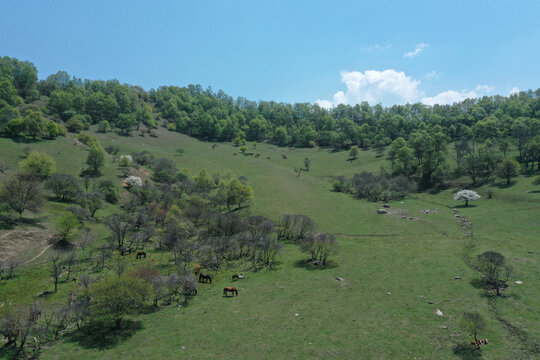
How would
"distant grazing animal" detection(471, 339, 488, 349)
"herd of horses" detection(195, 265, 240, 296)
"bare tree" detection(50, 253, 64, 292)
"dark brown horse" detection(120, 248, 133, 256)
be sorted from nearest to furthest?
"distant grazing animal" detection(471, 339, 488, 349)
"bare tree" detection(50, 253, 64, 292)
"herd of horses" detection(195, 265, 240, 296)
"dark brown horse" detection(120, 248, 133, 256)

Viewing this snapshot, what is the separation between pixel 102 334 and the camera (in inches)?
890

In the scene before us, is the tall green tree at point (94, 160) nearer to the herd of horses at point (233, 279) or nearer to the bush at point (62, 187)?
the bush at point (62, 187)

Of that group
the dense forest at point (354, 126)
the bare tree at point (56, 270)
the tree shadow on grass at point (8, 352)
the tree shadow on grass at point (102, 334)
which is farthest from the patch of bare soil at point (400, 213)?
the tree shadow on grass at point (8, 352)

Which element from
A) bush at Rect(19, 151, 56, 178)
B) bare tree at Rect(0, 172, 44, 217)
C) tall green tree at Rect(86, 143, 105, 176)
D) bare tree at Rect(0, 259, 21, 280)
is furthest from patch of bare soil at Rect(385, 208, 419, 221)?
bush at Rect(19, 151, 56, 178)

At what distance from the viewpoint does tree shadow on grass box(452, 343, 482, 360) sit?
18633mm

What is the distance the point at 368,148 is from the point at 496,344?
14599cm

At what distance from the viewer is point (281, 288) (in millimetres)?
31891

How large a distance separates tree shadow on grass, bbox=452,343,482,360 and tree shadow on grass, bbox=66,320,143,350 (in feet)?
83.9

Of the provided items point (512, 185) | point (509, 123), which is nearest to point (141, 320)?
point (512, 185)

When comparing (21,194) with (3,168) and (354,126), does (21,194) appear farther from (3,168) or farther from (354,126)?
(354,126)

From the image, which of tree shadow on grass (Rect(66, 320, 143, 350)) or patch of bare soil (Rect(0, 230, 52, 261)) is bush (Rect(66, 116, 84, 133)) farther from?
A: tree shadow on grass (Rect(66, 320, 143, 350))

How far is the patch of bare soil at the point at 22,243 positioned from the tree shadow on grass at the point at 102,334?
20.9m

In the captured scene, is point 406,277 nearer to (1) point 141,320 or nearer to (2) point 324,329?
(2) point 324,329

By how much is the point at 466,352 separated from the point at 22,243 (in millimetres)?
53786
